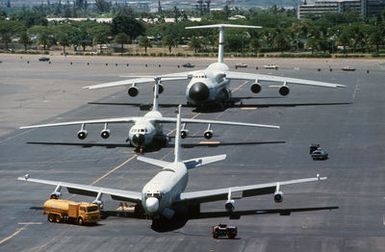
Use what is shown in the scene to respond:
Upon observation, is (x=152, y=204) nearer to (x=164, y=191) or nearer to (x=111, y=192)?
(x=164, y=191)

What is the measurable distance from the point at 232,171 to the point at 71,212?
86.0 ft

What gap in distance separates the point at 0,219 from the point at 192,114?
2578 inches

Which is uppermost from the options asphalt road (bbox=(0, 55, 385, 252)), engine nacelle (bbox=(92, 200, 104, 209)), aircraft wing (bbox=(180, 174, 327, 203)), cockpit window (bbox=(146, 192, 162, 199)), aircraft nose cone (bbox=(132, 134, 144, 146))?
cockpit window (bbox=(146, 192, 162, 199))

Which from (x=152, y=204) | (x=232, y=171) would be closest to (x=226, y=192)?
(x=152, y=204)

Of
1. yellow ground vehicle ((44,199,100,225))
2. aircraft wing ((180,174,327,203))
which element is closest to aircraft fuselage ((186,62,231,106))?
aircraft wing ((180,174,327,203))

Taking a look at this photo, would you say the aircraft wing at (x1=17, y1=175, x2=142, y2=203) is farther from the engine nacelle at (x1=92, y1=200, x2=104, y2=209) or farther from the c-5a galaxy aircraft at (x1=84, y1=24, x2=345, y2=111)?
the c-5a galaxy aircraft at (x1=84, y1=24, x2=345, y2=111)

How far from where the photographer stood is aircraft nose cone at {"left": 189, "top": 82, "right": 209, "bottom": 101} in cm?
14062

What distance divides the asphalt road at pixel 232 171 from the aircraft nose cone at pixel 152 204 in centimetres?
207

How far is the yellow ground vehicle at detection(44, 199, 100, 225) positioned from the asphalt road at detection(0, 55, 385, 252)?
89cm

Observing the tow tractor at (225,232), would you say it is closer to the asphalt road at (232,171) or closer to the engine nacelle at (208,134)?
the asphalt road at (232,171)

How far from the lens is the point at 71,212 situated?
245ft

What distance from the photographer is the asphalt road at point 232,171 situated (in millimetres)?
69938

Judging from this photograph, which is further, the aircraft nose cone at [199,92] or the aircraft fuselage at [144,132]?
the aircraft nose cone at [199,92]

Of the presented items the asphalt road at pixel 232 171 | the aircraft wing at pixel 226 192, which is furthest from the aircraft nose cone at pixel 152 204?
the aircraft wing at pixel 226 192
